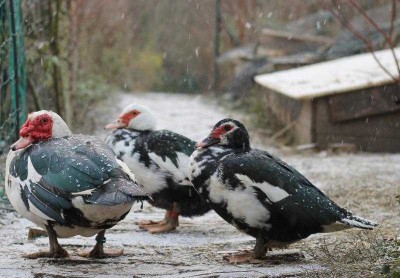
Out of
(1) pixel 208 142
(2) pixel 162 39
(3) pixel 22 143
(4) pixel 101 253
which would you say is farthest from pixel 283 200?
(2) pixel 162 39

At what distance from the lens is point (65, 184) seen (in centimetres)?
429

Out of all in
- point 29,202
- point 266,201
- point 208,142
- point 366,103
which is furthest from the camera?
point 366,103

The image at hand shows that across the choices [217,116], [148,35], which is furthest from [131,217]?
[148,35]

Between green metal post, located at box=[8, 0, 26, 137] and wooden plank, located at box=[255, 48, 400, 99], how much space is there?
13.3 ft

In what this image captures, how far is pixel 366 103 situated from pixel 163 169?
190 inches

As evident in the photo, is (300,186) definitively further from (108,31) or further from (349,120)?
(108,31)

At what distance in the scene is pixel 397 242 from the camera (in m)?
4.40

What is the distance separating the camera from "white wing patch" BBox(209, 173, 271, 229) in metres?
4.54

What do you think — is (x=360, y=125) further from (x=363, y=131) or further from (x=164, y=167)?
(x=164, y=167)

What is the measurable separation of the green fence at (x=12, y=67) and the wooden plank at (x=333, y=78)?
155 inches

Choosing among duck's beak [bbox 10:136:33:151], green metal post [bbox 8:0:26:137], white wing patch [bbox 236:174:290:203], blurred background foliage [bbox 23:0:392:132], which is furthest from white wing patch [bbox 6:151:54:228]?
blurred background foliage [bbox 23:0:392:132]

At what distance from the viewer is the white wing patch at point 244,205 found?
14.9ft

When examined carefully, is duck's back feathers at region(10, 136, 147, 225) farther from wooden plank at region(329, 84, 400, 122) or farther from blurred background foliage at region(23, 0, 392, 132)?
blurred background foliage at region(23, 0, 392, 132)

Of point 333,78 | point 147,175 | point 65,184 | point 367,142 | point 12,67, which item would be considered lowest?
point 367,142
